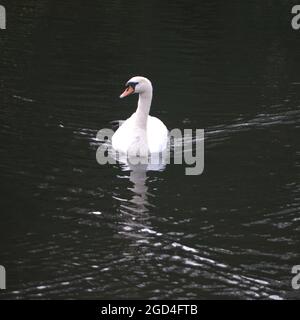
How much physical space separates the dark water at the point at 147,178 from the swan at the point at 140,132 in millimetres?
588

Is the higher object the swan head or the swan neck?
the swan head

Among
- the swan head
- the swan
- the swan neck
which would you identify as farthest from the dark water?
the swan head

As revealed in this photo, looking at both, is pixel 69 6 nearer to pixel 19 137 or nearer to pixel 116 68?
pixel 116 68

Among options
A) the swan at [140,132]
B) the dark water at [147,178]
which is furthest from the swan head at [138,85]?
the dark water at [147,178]

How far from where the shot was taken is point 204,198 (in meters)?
12.5

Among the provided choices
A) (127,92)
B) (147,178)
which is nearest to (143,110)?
(127,92)

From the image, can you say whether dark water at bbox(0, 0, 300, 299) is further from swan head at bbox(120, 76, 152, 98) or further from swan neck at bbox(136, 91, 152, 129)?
swan head at bbox(120, 76, 152, 98)

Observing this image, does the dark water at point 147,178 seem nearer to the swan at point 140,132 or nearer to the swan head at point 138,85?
the swan at point 140,132

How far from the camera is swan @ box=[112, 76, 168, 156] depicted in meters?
14.8

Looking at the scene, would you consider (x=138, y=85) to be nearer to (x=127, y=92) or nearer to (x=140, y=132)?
(x=127, y=92)

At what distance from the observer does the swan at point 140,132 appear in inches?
581

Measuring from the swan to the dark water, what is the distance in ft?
1.93

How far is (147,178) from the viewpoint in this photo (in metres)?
13.4
